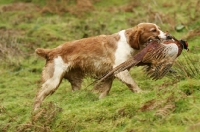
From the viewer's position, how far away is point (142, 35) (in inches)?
348

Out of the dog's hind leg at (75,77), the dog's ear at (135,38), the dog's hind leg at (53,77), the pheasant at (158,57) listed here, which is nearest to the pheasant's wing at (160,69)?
the pheasant at (158,57)

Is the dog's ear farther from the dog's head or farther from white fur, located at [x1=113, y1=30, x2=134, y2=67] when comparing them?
white fur, located at [x1=113, y1=30, x2=134, y2=67]

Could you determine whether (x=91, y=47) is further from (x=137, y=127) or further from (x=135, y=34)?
(x=137, y=127)

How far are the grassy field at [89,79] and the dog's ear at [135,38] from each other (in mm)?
834

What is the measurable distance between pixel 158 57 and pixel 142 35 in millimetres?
1098

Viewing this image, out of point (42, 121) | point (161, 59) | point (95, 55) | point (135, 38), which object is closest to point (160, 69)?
point (161, 59)

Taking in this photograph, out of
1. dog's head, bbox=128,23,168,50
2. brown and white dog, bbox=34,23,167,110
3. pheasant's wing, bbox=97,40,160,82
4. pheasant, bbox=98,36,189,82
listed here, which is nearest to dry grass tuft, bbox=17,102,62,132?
pheasant, bbox=98,36,189,82

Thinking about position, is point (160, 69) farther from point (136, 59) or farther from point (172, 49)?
point (136, 59)

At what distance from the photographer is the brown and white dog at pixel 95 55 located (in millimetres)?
8820

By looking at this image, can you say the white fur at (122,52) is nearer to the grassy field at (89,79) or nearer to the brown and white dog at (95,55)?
the brown and white dog at (95,55)

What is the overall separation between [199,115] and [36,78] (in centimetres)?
755

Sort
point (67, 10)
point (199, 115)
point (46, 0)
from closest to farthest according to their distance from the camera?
point (199, 115) → point (67, 10) → point (46, 0)

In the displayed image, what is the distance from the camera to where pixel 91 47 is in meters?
9.13

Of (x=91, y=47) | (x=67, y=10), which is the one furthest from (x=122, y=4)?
(x=91, y=47)
